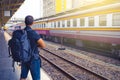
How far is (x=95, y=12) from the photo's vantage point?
57.1 feet

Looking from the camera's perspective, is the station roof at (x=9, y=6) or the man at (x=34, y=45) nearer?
the man at (x=34, y=45)

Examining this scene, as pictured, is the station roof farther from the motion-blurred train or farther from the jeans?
the jeans

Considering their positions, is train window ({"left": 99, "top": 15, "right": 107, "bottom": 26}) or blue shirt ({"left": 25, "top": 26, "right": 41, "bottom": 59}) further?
train window ({"left": 99, "top": 15, "right": 107, "bottom": 26})

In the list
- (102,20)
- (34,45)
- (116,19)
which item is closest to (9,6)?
(102,20)

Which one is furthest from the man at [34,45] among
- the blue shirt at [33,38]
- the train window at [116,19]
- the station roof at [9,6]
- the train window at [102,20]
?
the station roof at [9,6]

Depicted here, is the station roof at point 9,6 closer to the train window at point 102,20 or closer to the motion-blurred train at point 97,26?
the motion-blurred train at point 97,26

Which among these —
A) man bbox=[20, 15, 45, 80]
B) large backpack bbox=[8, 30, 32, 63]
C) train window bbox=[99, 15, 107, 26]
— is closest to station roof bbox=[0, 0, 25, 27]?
train window bbox=[99, 15, 107, 26]

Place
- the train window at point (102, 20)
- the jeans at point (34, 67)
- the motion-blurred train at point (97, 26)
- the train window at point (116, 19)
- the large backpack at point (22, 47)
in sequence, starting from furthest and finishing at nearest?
the train window at point (102, 20) < the motion-blurred train at point (97, 26) < the train window at point (116, 19) < the jeans at point (34, 67) < the large backpack at point (22, 47)

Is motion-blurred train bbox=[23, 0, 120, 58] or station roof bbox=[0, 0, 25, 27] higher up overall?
station roof bbox=[0, 0, 25, 27]

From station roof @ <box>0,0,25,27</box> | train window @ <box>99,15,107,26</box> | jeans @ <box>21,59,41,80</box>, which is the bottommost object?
jeans @ <box>21,59,41,80</box>

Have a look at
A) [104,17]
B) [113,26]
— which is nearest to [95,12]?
[104,17]

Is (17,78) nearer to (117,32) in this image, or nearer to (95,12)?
(117,32)

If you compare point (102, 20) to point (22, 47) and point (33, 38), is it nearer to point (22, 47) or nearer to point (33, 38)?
point (33, 38)

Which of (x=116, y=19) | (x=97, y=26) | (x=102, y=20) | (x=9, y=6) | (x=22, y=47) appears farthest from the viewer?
(x=9, y=6)
